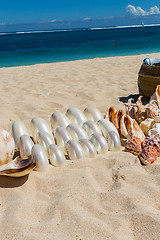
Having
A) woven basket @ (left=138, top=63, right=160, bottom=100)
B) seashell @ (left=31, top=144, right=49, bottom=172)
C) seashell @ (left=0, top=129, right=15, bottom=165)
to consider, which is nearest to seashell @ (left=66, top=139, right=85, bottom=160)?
seashell @ (left=31, top=144, right=49, bottom=172)

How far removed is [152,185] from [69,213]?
0.63 metres

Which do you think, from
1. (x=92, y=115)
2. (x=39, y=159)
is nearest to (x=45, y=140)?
(x=39, y=159)

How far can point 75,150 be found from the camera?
6.86ft

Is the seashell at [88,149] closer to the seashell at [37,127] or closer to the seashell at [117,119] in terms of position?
the seashell at [37,127]

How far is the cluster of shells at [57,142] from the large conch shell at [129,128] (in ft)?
0.42

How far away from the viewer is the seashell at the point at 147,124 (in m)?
2.47

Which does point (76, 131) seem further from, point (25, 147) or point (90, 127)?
point (25, 147)

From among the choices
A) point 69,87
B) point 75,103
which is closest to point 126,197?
point 75,103

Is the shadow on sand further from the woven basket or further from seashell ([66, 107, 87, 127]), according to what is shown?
the woven basket

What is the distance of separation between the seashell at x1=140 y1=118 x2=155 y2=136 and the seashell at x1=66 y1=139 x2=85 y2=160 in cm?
73

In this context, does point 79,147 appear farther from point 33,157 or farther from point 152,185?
point 152,185

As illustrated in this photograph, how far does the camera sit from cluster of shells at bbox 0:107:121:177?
6.31 ft

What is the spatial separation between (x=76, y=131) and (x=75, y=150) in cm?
25

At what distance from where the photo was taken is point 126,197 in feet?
5.49
